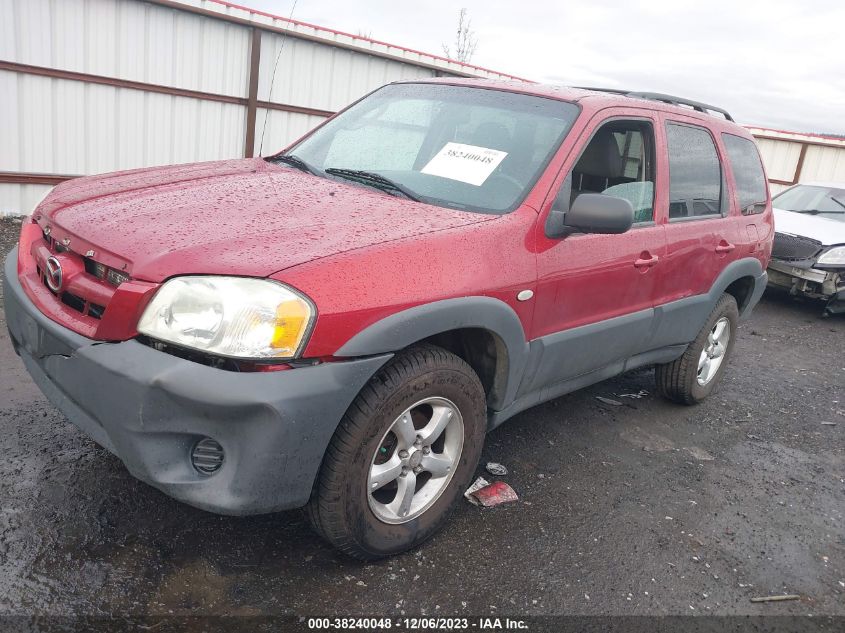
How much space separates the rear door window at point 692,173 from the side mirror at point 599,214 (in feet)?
3.45

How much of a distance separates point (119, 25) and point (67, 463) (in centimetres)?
714

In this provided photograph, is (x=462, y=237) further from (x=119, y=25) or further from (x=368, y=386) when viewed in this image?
(x=119, y=25)

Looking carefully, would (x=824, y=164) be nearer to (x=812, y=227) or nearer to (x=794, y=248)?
(x=812, y=227)

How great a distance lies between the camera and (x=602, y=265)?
3.26 meters

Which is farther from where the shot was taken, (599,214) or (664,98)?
(664,98)

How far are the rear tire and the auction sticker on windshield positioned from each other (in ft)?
6.92

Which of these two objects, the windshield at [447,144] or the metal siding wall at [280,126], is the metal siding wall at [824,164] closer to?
the metal siding wall at [280,126]

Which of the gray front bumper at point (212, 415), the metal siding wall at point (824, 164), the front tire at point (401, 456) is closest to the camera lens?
the gray front bumper at point (212, 415)

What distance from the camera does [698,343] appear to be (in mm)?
4496

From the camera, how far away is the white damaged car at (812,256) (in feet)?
25.9

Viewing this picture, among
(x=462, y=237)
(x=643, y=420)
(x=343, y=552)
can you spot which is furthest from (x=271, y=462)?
(x=643, y=420)

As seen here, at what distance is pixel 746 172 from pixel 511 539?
310 centimetres

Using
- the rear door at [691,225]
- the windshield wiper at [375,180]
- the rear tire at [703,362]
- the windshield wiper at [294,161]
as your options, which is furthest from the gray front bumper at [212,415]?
the rear tire at [703,362]

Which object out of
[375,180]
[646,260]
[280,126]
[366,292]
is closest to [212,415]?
[366,292]
